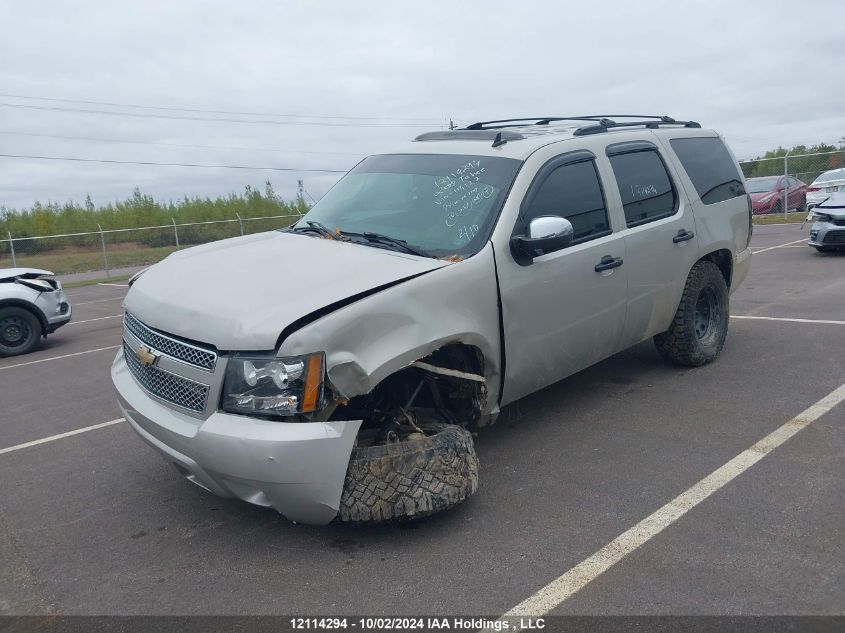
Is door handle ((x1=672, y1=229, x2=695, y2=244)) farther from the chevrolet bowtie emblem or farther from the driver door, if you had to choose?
the chevrolet bowtie emblem

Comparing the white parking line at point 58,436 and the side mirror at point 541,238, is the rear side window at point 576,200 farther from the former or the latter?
the white parking line at point 58,436

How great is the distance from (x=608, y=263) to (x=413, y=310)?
5.97 feet

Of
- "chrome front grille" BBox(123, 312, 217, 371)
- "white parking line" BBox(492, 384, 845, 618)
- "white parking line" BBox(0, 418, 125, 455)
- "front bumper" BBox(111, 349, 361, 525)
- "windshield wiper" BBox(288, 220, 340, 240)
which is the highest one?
"windshield wiper" BBox(288, 220, 340, 240)

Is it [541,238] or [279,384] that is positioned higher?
[541,238]

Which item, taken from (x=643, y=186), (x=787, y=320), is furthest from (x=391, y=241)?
(x=787, y=320)

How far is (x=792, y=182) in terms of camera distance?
24.8 metres

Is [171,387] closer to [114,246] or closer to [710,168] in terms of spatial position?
[710,168]

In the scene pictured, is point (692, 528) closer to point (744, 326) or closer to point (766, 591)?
point (766, 591)

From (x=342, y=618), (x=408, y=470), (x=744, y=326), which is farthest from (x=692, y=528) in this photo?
(x=744, y=326)

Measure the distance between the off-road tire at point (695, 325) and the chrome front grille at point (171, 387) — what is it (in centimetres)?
393

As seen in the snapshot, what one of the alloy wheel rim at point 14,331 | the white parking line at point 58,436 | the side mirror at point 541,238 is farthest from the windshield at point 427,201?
the alloy wheel rim at point 14,331

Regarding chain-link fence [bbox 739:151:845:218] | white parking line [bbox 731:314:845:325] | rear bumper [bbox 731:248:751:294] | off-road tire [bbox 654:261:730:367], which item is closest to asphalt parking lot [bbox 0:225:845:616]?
off-road tire [bbox 654:261:730:367]

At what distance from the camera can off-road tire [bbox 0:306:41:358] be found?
10.1 meters

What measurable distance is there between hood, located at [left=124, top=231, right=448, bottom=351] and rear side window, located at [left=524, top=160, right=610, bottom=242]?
1010 mm
